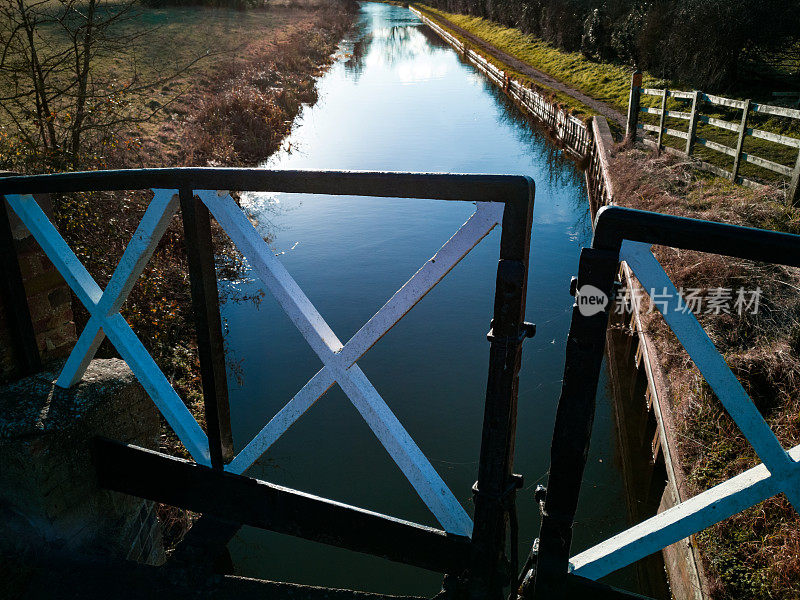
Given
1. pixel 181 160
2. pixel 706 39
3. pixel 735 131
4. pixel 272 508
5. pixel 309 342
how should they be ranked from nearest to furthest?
pixel 309 342 < pixel 272 508 < pixel 735 131 < pixel 181 160 < pixel 706 39

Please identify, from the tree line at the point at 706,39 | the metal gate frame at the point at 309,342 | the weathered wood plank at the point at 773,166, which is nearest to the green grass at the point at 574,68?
the tree line at the point at 706,39

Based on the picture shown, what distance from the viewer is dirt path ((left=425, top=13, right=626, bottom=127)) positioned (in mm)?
16234

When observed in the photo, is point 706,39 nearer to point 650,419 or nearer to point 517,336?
point 650,419

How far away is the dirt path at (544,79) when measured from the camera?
16234 mm

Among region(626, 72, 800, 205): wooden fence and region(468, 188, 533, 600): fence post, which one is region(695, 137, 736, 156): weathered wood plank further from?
region(468, 188, 533, 600): fence post

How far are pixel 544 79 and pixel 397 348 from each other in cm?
1944

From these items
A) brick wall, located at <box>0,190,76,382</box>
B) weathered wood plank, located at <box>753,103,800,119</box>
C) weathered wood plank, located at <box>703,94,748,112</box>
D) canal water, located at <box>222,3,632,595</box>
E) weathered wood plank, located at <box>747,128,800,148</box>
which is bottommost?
canal water, located at <box>222,3,632,595</box>

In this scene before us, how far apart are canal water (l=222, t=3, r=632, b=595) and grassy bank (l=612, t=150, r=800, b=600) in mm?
1365

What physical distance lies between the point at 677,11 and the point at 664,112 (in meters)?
7.05

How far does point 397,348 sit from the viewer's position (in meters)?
7.97

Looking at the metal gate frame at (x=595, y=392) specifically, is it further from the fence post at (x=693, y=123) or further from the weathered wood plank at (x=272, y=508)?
the fence post at (x=693, y=123)

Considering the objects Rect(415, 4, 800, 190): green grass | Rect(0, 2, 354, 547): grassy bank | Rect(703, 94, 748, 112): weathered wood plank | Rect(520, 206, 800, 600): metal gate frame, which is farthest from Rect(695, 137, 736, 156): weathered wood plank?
Rect(520, 206, 800, 600): metal gate frame

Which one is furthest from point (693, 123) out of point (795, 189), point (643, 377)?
point (643, 377)

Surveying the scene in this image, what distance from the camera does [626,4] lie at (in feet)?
73.3
